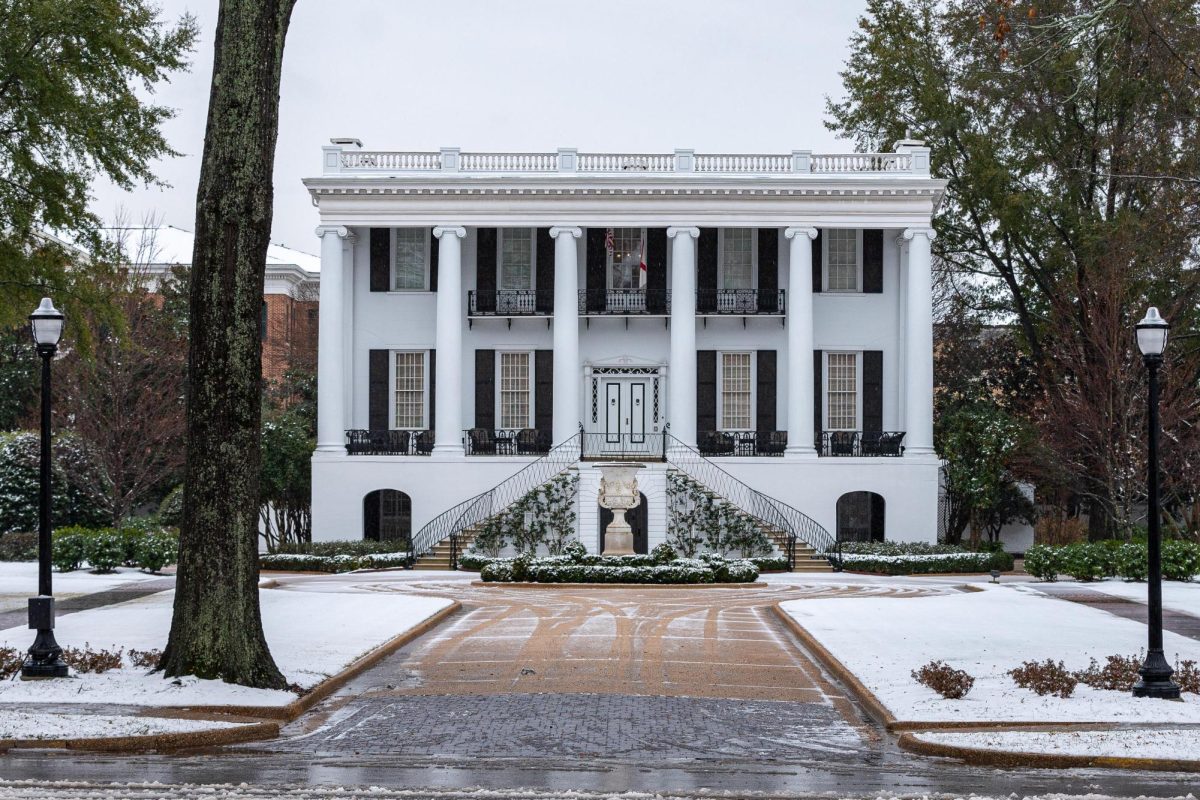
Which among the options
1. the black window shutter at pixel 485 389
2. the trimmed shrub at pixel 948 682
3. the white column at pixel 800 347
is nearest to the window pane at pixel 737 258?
the white column at pixel 800 347

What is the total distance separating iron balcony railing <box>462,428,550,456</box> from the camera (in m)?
40.3

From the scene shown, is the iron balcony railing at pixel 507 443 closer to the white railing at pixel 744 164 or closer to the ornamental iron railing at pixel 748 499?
the ornamental iron railing at pixel 748 499

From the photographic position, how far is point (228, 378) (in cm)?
1312

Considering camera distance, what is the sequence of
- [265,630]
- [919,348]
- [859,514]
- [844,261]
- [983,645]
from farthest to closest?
1. [844,261]
2. [859,514]
3. [919,348]
4. [265,630]
5. [983,645]

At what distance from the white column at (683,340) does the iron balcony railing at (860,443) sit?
3.77 meters

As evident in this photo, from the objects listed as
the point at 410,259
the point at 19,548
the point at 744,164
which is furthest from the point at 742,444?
the point at 19,548

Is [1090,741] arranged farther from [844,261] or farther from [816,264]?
[844,261]

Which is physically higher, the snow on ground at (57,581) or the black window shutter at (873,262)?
the black window shutter at (873,262)

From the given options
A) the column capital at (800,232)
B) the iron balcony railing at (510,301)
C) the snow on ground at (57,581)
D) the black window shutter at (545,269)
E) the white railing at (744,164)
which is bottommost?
the snow on ground at (57,581)

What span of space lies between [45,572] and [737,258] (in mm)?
29638

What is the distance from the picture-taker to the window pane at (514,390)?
41344 mm

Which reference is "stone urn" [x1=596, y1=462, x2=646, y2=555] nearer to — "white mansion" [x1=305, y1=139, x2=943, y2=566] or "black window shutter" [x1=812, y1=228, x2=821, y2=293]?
"white mansion" [x1=305, y1=139, x2=943, y2=566]

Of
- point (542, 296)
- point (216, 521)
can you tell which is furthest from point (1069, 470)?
point (216, 521)

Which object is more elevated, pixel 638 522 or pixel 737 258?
pixel 737 258
